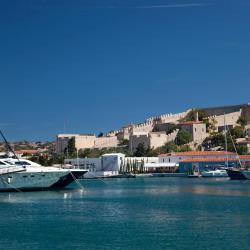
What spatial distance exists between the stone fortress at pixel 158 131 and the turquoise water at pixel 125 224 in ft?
243

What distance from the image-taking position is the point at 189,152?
347 feet

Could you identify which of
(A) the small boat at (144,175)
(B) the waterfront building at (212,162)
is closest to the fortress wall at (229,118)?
(B) the waterfront building at (212,162)

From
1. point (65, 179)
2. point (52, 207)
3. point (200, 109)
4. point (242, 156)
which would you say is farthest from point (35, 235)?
point (200, 109)

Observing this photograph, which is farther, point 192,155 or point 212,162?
point 192,155

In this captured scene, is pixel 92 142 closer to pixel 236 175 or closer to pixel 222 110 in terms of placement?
pixel 222 110

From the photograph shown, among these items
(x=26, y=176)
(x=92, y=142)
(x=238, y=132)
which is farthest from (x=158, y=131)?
(x=26, y=176)

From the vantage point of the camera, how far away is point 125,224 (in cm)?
2930

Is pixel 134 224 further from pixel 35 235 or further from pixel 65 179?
pixel 65 179

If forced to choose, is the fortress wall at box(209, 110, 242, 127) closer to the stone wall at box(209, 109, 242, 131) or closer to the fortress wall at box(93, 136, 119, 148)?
the stone wall at box(209, 109, 242, 131)

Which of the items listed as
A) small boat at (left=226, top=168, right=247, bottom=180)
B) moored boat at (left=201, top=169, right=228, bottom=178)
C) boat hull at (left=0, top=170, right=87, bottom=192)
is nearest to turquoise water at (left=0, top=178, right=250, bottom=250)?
boat hull at (left=0, top=170, right=87, bottom=192)

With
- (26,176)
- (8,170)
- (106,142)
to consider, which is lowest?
(26,176)

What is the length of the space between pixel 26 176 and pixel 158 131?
76.2 m

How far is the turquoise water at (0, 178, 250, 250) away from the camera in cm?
2434

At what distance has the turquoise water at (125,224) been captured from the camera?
79.9 ft
